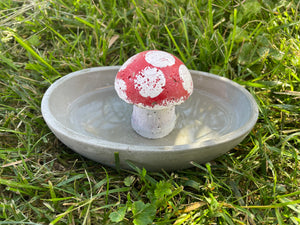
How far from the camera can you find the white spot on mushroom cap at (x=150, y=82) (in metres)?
1.37

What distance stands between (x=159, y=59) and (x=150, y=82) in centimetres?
13

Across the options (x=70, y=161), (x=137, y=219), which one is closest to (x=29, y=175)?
(x=70, y=161)

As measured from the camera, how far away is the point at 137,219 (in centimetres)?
120

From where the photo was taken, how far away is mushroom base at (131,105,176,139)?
1.56 m

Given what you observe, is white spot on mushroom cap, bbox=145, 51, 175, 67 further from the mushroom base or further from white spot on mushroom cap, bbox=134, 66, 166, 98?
the mushroom base

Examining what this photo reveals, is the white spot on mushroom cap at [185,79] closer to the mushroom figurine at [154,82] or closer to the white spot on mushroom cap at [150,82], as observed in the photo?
the mushroom figurine at [154,82]

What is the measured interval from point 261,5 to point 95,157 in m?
1.83

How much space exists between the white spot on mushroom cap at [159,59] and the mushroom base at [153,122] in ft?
0.86

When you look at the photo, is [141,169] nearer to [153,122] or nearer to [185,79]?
[153,122]

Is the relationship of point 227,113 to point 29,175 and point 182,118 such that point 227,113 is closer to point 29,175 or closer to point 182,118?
point 182,118

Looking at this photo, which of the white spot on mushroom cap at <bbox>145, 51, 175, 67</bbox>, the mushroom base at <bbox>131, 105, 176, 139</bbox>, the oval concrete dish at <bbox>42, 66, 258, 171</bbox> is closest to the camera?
the oval concrete dish at <bbox>42, 66, 258, 171</bbox>

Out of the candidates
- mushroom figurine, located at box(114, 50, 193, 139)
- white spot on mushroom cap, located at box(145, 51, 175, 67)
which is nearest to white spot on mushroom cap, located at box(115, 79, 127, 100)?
mushroom figurine, located at box(114, 50, 193, 139)

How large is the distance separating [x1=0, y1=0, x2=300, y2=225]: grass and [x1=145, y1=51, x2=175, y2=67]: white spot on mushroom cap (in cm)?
50

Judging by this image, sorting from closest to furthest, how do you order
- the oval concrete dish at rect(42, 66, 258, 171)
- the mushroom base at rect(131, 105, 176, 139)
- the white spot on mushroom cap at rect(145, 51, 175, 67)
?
the oval concrete dish at rect(42, 66, 258, 171) → the white spot on mushroom cap at rect(145, 51, 175, 67) → the mushroom base at rect(131, 105, 176, 139)
